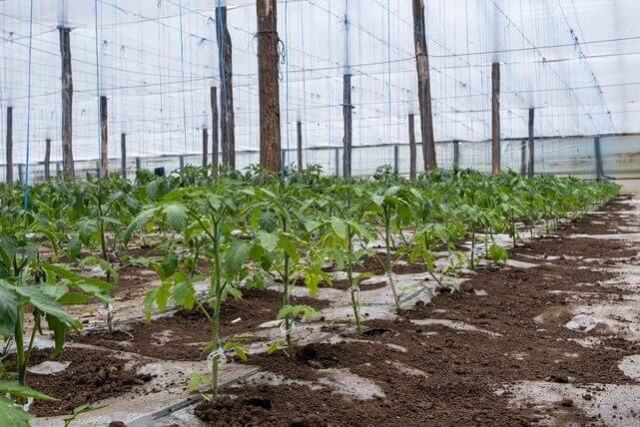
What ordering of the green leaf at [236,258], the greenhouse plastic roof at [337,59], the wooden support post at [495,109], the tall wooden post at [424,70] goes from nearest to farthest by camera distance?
the green leaf at [236,258], the tall wooden post at [424,70], the greenhouse plastic roof at [337,59], the wooden support post at [495,109]

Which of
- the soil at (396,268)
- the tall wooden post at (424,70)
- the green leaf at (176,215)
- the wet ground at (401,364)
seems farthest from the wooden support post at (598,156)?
the green leaf at (176,215)

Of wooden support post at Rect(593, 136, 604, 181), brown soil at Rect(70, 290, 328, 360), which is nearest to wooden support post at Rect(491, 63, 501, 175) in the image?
brown soil at Rect(70, 290, 328, 360)

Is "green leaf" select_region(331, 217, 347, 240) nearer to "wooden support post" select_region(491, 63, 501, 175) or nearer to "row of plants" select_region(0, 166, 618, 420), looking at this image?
"row of plants" select_region(0, 166, 618, 420)

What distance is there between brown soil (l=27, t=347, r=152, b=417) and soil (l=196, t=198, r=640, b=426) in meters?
0.39

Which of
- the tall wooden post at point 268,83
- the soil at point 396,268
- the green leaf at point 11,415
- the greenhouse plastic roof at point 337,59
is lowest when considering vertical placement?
the soil at point 396,268

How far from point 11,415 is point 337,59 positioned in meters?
17.1

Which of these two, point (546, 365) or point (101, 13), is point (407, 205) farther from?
point (101, 13)

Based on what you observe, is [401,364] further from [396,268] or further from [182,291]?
[396,268]

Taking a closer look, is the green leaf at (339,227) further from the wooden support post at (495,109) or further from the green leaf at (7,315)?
the wooden support post at (495,109)

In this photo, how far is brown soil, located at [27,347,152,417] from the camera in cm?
211

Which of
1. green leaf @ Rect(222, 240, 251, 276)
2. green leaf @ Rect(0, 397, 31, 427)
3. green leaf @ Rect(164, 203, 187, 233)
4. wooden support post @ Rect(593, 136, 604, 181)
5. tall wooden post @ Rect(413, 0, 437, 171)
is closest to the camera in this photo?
green leaf @ Rect(0, 397, 31, 427)

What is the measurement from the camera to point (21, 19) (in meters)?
13.5

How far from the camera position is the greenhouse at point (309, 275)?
2.05 meters

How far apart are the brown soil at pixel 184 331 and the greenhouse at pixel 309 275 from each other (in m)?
0.02
